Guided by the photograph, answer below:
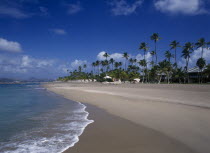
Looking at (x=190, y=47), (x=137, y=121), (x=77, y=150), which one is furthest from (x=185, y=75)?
(x=77, y=150)

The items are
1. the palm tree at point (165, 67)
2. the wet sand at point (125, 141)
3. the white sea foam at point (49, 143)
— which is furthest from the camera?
the palm tree at point (165, 67)

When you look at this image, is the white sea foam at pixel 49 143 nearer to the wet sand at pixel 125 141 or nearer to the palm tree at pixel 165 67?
the wet sand at pixel 125 141

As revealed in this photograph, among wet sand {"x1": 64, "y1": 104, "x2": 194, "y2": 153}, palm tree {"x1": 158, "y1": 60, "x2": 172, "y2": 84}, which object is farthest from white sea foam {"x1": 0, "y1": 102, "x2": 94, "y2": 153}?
palm tree {"x1": 158, "y1": 60, "x2": 172, "y2": 84}

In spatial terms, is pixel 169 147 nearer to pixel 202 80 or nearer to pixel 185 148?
pixel 185 148

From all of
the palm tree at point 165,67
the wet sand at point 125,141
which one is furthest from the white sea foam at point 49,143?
the palm tree at point 165,67

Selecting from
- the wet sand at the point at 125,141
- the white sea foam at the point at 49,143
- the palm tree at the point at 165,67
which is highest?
the palm tree at the point at 165,67

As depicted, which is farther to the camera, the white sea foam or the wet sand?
the white sea foam

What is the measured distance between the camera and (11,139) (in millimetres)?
6008

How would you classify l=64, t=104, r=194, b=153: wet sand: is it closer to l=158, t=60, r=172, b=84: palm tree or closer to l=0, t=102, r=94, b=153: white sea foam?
l=0, t=102, r=94, b=153: white sea foam

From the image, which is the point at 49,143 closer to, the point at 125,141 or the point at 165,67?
the point at 125,141

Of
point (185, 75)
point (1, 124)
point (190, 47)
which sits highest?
point (190, 47)

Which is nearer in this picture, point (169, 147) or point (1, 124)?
point (169, 147)

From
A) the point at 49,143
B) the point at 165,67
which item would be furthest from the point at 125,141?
the point at 165,67

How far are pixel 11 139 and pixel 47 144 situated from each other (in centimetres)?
157
